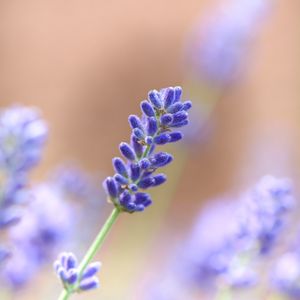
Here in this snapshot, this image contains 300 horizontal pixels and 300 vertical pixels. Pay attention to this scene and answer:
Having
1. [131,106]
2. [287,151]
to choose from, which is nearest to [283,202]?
[287,151]

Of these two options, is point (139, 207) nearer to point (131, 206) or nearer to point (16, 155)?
point (131, 206)

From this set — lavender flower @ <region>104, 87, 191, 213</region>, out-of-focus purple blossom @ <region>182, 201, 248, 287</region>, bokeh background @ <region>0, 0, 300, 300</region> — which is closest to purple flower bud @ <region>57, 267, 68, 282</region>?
lavender flower @ <region>104, 87, 191, 213</region>

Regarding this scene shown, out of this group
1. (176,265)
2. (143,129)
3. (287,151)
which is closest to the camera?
(143,129)

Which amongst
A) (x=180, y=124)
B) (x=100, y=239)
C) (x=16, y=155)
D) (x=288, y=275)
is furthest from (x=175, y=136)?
(x=288, y=275)

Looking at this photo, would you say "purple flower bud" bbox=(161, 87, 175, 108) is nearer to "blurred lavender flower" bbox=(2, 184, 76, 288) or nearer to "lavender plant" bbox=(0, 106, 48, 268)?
"lavender plant" bbox=(0, 106, 48, 268)

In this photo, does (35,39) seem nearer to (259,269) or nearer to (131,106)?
(131,106)

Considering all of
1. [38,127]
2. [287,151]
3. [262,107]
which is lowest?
[262,107]
